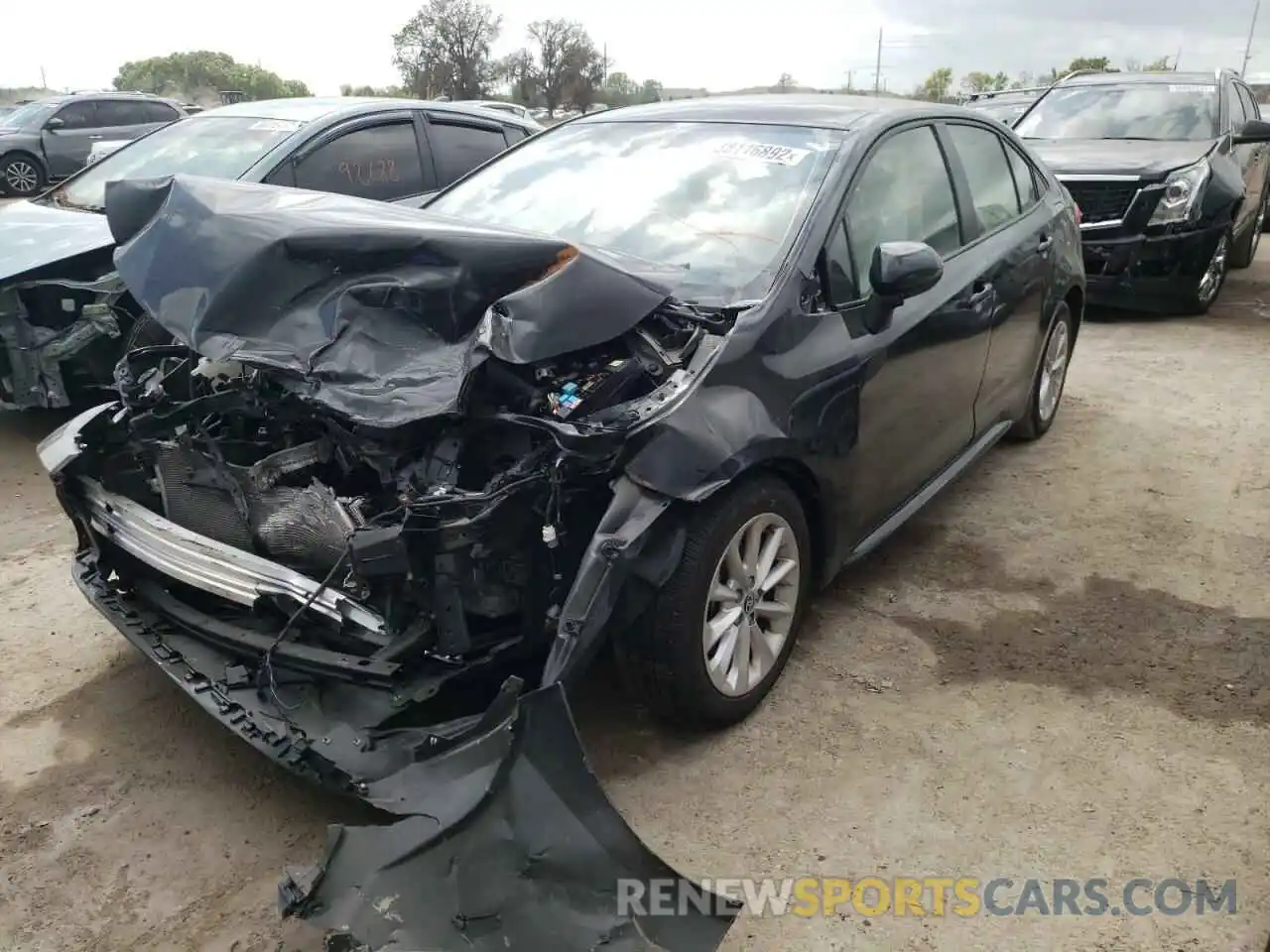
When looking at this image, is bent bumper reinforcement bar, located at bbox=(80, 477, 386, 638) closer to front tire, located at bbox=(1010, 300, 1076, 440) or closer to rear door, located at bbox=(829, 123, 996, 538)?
rear door, located at bbox=(829, 123, 996, 538)

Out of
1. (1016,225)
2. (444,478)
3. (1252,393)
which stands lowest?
(1252,393)

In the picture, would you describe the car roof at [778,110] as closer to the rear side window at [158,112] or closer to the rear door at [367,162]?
the rear door at [367,162]

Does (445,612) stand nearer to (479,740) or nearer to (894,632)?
(479,740)

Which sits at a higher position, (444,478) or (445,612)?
(444,478)

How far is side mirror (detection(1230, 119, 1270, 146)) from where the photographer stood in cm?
822

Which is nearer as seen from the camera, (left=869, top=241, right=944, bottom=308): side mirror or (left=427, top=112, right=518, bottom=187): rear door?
(left=869, top=241, right=944, bottom=308): side mirror

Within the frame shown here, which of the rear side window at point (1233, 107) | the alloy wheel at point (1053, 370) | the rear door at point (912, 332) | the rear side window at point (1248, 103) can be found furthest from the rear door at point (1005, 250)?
the rear side window at point (1248, 103)

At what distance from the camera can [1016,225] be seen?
4.39 metres

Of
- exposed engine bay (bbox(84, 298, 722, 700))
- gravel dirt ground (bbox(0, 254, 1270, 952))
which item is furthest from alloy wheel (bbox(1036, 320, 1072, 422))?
exposed engine bay (bbox(84, 298, 722, 700))

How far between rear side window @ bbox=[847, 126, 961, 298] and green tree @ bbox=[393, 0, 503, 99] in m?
46.0

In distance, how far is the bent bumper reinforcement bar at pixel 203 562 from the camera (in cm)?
251

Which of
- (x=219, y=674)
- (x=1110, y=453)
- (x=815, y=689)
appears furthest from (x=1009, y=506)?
(x=219, y=674)

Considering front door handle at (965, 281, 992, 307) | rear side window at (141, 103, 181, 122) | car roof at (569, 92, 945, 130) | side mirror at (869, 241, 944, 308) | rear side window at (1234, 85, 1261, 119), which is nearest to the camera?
side mirror at (869, 241, 944, 308)

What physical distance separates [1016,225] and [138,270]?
11.5ft
